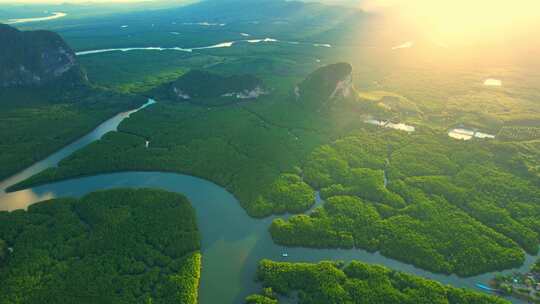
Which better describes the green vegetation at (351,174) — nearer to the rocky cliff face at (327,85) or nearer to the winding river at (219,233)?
the rocky cliff face at (327,85)

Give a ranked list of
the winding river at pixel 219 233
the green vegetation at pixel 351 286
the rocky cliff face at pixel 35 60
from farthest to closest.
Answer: the rocky cliff face at pixel 35 60 < the winding river at pixel 219 233 < the green vegetation at pixel 351 286

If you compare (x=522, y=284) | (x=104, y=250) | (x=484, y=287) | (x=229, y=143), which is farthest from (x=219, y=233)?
(x=522, y=284)

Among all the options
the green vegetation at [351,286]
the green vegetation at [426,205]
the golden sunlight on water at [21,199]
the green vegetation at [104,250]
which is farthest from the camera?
the golden sunlight on water at [21,199]

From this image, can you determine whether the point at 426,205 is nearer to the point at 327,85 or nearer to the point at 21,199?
the point at 327,85

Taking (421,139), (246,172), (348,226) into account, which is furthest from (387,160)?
(246,172)

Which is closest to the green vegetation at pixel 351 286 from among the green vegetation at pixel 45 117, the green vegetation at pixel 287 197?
the green vegetation at pixel 287 197

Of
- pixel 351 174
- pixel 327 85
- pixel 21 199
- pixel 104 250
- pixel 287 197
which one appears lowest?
pixel 104 250
